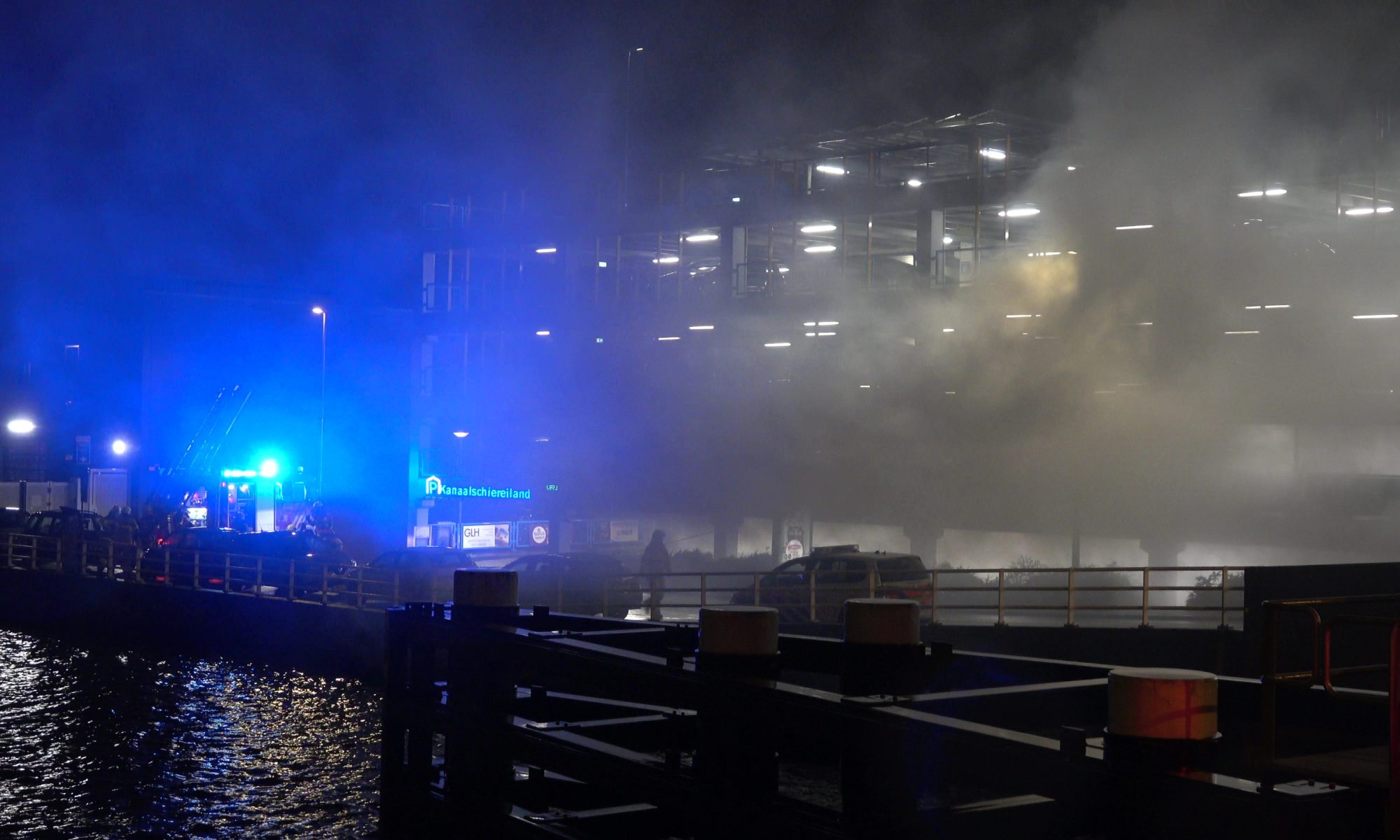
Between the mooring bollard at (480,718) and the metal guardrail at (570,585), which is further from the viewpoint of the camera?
the metal guardrail at (570,585)

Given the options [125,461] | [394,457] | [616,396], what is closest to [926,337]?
[616,396]

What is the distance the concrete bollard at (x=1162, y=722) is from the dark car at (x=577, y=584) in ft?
22.6

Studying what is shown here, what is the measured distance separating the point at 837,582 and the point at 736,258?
10.8 m

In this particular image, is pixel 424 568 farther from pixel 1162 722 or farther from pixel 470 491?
pixel 1162 722

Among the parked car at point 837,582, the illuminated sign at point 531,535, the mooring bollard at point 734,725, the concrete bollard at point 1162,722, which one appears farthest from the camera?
the illuminated sign at point 531,535

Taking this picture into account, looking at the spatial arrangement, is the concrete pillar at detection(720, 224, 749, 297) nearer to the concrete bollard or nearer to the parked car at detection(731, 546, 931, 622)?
the parked car at detection(731, 546, 931, 622)

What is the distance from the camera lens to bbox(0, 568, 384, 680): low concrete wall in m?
9.85

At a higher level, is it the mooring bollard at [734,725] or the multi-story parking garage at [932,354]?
the multi-story parking garage at [932,354]

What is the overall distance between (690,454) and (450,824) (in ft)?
72.4

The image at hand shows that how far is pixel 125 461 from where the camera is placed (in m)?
22.2

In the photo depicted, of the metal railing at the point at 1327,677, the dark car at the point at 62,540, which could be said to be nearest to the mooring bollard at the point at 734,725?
the metal railing at the point at 1327,677

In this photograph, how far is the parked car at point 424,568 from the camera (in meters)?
10.8

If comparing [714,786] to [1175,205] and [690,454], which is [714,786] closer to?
[1175,205]

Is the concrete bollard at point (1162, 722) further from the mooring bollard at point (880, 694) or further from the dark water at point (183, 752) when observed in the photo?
the dark water at point (183, 752)
